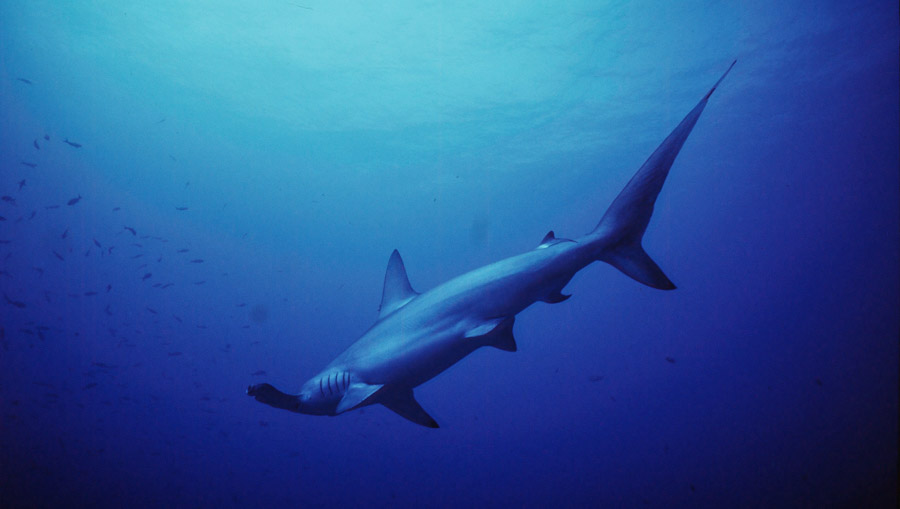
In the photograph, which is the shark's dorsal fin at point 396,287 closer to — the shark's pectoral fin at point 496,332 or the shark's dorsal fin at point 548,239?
the shark's pectoral fin at point 496,332

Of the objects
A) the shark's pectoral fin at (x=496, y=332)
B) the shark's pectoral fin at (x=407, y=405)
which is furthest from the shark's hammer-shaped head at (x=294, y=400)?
the shark's pectoral fin at (x=496, y=332)

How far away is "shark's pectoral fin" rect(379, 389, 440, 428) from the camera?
4.45 meters

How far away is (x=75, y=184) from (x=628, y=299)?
69271 millimetres

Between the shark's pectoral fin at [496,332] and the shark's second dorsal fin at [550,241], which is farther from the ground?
the shark's second dorsal fin at [550,241]

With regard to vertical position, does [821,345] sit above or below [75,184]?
below

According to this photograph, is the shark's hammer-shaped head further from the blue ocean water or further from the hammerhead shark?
the blue ocean water

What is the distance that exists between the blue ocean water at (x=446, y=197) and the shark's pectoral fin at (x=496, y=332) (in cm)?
1109

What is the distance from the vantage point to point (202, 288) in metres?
57.5

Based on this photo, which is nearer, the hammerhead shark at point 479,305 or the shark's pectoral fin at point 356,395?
the hammerhead shark at point 479,305

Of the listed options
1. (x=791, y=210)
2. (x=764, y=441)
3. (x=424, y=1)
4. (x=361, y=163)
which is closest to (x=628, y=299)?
(x=791, y=210)

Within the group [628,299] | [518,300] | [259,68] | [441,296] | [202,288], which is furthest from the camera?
[628,299]

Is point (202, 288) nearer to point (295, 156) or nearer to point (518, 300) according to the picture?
point (295, 156)

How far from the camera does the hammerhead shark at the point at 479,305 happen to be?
3434 millimetres

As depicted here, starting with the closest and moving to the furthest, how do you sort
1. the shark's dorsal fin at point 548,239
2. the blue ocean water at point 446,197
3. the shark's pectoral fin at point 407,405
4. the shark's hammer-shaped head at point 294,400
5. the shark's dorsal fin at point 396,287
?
the shark's hammer-shaped head at point 294,400
the shark's dorsal fin at point 548,239
the shark's pectoral fin at point 407,405
the shark's dorsal fin at point 396,287
the blue ocean water at point 446,197
